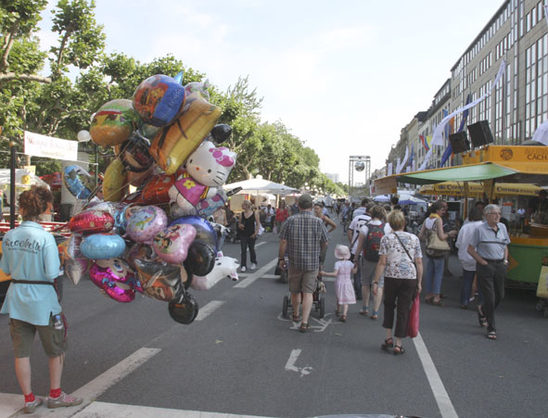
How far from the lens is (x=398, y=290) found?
5129 millimetres

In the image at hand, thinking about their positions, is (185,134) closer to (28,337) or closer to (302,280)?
(28,337)

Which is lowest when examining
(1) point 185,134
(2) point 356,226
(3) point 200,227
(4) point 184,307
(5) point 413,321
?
(5) point 413,321

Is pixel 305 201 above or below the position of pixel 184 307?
above

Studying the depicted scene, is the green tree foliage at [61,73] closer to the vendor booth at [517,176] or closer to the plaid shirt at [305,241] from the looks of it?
the plaid shirt at [305,241]

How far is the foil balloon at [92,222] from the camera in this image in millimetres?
3330

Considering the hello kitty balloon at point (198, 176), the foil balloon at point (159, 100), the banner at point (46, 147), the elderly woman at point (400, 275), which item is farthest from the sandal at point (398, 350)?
the banner at point (46, 147)

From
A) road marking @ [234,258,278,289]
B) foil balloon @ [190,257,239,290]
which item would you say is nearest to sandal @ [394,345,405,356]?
foil balloon @ [190,257,239,290]

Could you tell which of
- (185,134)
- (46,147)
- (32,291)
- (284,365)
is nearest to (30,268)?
(32,291)

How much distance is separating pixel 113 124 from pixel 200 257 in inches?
54.9

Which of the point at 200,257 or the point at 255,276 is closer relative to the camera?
the point at 200,257

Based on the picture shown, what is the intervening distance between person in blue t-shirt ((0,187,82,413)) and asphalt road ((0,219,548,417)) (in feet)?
1.27

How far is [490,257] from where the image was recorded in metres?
6.05

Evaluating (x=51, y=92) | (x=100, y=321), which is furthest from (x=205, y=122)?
(x=51, y=92)

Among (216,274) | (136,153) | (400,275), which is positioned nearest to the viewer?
(136,153)
